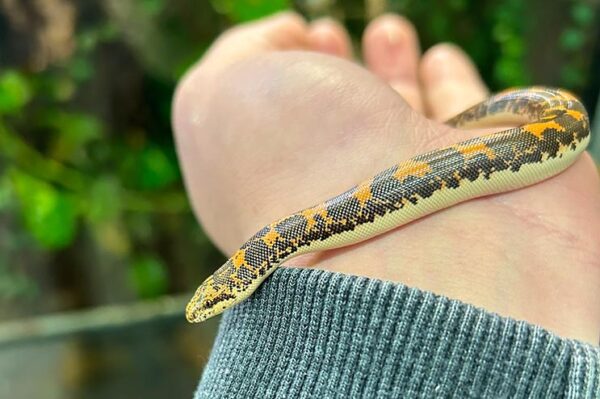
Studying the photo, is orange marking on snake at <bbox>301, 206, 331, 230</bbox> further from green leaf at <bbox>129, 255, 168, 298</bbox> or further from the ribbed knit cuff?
green leaf at <bbox>129, 255, 168, 298</bbox>

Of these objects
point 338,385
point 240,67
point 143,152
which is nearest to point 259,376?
point 338,385

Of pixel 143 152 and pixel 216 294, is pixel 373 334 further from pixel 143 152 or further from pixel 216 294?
pixel 143 152

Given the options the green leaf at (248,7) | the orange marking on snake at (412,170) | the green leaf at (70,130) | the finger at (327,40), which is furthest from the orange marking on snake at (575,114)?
the green leaf at (70,130)

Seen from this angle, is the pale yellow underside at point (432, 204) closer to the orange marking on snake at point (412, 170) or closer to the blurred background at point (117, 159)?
the orange marking on snake at point (412, 170)

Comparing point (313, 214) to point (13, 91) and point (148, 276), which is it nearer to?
point (13, 91)

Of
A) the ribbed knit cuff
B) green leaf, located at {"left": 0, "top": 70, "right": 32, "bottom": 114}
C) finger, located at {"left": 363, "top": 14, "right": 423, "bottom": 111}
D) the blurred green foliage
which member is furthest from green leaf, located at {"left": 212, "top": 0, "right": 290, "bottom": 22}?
the ribbed knit cuff

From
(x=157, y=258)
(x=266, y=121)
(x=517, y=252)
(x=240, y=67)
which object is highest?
(x=240, y=67)

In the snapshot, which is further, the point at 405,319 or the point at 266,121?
the point at 266,121
